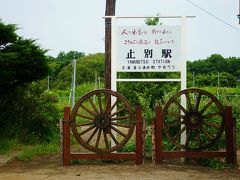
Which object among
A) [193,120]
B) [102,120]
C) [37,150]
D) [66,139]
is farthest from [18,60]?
[193,120]

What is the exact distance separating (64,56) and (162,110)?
197 ft

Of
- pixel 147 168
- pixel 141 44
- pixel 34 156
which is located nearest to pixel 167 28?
pixel 141 44

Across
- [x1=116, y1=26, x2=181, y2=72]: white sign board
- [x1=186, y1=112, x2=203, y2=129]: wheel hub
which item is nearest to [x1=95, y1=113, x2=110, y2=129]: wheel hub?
[x1=116, y1=26, x2=181, y2=72]: white sign board

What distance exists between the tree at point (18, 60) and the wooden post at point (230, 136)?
4.76 meters

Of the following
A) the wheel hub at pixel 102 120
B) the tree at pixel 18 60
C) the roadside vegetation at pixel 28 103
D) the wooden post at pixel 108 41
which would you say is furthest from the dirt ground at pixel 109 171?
the wooden post at pixel 108 41

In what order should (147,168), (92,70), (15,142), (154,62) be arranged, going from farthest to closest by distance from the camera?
(92,70)
(15,142)
(154,62)
(147,168)

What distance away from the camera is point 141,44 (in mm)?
9484

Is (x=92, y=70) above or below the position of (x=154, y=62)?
above

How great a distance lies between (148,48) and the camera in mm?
9469

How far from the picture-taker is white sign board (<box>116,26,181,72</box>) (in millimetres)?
9438

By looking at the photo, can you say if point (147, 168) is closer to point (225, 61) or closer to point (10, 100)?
point (10, 100)

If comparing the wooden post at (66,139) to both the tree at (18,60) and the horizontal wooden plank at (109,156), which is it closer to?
the horizontal wooden plank at (109,156)

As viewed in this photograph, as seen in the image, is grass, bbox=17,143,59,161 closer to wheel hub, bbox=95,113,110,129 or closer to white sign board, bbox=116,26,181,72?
wheel hub, bbox=95,113,110,129

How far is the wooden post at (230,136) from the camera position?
340 inches
